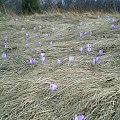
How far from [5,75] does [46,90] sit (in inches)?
21.6

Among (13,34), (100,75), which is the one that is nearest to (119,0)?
(13,34)

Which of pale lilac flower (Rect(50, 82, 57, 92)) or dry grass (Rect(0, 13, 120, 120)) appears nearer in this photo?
dry grass (Rect(0, 13, 120, 120))

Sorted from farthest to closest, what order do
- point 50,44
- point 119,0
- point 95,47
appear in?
1. point 119,0
2. point 50,44
3. point 95,47

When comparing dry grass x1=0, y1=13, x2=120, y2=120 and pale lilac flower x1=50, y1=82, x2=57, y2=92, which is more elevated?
pale lilac flower x1=50, y1=82, x2=57, y2=92

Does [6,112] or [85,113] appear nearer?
[85,113]

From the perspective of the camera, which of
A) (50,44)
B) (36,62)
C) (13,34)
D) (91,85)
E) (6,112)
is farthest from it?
(13,34)

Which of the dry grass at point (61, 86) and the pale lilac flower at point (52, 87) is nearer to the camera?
the dry grass at point (61, 86)

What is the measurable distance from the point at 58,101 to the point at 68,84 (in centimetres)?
22

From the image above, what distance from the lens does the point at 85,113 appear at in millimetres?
1414

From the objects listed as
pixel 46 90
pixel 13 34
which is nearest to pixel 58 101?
pixel 46 90

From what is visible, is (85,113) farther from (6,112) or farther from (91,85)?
(6,112)

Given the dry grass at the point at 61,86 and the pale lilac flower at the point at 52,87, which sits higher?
the pale lilac flower at the point at 52,87

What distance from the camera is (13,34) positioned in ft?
13.4

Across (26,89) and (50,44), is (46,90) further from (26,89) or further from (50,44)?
(50,44)
